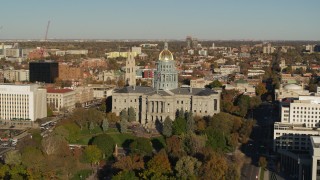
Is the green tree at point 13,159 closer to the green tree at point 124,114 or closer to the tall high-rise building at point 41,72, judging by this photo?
the green tree at point 124,114

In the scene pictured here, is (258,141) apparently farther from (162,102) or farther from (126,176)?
(126,176)

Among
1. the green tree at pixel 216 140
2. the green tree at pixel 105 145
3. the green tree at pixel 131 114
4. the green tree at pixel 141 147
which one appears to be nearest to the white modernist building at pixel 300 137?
the green tree at pixel 216 140

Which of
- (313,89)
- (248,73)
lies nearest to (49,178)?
(313,89)

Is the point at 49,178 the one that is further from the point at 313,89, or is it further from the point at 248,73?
the point at 248,73

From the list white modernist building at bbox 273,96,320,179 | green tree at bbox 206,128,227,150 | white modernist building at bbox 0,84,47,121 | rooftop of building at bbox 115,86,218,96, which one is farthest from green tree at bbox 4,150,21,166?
rooftop of building at bbox 115,86,218,96

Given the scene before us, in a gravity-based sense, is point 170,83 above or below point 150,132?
above

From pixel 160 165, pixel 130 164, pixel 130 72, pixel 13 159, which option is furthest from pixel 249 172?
pixel 130 72
